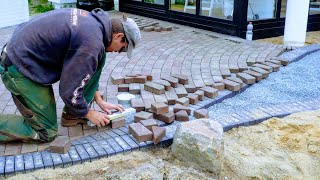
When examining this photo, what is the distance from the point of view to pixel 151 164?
317cm

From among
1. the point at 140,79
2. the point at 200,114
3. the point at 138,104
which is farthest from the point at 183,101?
the point at 140,79

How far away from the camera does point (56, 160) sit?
122 inches

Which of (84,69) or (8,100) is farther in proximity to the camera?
(8,100)

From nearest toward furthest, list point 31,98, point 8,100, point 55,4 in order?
point 31,98
point 8,100
point 55,4

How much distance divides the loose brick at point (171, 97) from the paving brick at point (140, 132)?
2.79ft

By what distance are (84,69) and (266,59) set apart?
4022 millimetres

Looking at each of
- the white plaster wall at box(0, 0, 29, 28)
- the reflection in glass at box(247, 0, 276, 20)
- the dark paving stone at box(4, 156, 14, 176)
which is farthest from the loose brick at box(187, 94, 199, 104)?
the white plaster wall at box(0, 0, 29, 28)

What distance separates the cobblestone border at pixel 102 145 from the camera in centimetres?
304

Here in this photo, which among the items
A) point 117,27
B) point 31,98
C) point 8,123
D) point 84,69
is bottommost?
point 8,123

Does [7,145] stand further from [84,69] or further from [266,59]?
[266,59]

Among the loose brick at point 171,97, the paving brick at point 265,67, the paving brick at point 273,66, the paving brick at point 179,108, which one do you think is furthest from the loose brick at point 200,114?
the paving brick at point 273,66

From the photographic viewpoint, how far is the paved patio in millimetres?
3328

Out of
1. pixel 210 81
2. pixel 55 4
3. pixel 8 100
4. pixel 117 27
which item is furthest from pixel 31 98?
pixel 55 4

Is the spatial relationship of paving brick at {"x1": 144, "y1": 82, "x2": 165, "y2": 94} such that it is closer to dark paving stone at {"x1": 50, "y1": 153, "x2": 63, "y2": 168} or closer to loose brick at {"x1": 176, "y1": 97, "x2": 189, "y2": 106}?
loose brick at {"x1": 176, "y1": 97, "x2": 189, "y2": 106}
